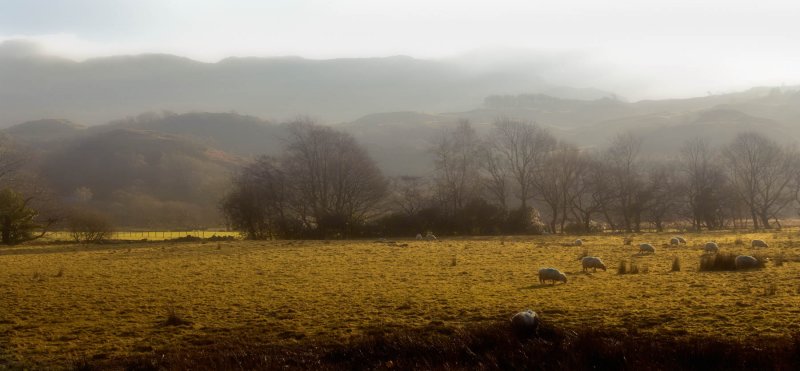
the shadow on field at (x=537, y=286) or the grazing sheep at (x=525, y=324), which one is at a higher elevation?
the grazing sheep at (x=525, y=324)

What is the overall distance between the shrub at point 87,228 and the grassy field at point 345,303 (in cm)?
2395

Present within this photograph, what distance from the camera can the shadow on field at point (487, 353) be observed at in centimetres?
769

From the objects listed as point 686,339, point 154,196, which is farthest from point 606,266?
point 154,196

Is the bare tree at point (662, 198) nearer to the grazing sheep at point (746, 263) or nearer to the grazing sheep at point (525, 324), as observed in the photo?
the grazing sheep at point (746, 263)

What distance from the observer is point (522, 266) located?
20.5 m

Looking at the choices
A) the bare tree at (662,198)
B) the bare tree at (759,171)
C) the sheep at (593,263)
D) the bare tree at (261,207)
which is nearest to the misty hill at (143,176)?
the bare tree at (261,207)

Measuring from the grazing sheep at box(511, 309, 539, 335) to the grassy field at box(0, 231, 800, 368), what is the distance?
0.83 meters

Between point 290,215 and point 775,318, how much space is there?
157 feet

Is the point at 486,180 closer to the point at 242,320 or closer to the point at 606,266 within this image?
the point at 606,266

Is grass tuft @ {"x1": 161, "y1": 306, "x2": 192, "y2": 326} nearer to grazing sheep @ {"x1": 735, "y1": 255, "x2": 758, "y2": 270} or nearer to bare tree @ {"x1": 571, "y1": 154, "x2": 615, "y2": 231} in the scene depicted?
grazing sheep @ {"x1": 735, "y1": 255, "x2": 758, "y2": 270}

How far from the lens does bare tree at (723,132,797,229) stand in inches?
2512

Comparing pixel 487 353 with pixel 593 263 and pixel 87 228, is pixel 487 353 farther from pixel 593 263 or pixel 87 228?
pixel 87 228

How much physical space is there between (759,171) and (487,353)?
7027cm

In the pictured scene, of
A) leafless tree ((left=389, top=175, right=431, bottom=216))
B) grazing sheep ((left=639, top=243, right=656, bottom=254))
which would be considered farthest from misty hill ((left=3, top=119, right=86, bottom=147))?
grazing sheep ((left=639, top=243, right=656, bottom=254))
